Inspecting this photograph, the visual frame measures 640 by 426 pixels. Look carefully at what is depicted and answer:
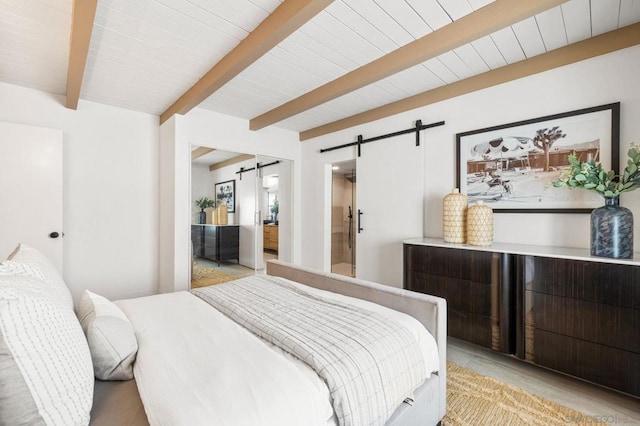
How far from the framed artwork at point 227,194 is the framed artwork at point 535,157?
2978mm

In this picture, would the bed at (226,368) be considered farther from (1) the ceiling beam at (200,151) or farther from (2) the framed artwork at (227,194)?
(2) the framed artwork at (227,194)

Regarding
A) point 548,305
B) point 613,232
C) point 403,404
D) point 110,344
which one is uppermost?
point 613,232

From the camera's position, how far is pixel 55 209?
3016 mm

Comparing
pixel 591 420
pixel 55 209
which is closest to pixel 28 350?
pixel 591 420

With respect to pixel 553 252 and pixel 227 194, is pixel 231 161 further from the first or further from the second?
pixel 553 252

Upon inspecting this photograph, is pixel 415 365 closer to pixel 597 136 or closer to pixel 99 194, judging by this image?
pixel 597 136

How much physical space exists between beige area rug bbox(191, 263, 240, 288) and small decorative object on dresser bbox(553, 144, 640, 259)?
12.9ft

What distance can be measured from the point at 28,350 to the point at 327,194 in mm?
3968

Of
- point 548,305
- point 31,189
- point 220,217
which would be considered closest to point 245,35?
point 220,217

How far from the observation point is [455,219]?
271 cm

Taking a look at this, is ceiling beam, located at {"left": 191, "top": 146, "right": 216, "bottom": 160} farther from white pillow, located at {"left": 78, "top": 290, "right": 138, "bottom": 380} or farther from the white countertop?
the white countertop

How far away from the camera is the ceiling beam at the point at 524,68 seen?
84.6 inches

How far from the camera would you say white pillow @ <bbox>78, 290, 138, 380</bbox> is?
1.11m

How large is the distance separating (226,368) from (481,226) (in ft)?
7.56
